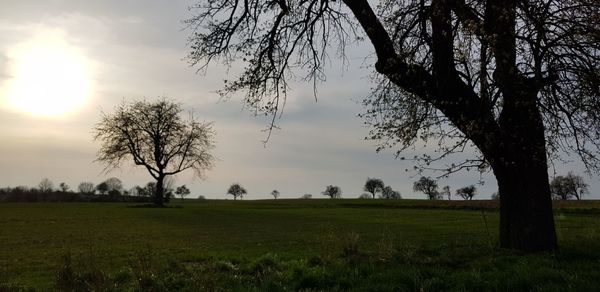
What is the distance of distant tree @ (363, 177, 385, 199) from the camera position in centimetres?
15075

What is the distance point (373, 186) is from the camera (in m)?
151

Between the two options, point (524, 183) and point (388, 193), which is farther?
point (388, 193)

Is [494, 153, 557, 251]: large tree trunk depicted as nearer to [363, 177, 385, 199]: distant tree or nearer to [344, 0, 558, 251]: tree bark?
[344, 0, 558, 251]: tree bark

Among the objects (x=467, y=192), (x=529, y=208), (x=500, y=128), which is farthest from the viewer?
(x=467, y=192)

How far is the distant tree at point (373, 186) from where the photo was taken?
150750 millimetres

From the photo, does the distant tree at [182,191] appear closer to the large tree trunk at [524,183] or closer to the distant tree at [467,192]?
the distant tree at [467,192]

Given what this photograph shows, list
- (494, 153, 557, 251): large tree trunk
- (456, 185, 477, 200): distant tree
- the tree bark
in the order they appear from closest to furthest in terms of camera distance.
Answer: the tree bark
(494, 153, 557, 251): large tree trunk
(456, 185, 477, 200): distant tree

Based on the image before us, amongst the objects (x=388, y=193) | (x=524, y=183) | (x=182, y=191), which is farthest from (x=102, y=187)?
(x=524, y=183)

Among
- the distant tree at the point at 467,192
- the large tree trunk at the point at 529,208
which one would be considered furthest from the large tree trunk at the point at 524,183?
the distant tree at the point at 467,192

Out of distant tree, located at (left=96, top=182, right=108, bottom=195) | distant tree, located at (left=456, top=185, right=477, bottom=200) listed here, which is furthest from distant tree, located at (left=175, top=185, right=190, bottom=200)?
distant tree, located at (left=456, top=185, right=477, bottom=200)

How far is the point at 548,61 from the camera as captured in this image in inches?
405

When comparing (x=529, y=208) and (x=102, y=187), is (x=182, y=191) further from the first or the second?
(x=529, y=208)

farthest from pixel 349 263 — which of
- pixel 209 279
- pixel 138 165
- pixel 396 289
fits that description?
pixel 138 165

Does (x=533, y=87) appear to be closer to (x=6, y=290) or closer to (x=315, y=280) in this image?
(x=315, y=280)
